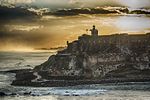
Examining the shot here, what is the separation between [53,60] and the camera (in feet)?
165

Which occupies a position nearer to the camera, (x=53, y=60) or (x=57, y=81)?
(x=57, y=81)

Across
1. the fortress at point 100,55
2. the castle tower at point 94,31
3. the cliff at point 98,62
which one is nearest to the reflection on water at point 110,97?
the cliff at point 98,62

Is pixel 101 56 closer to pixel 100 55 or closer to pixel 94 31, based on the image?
pixel 100 55

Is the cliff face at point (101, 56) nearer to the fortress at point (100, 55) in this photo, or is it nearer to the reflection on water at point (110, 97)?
the fortress at point (100, 55)

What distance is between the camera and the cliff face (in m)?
46.9

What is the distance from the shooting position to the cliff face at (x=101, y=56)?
46.9 meters

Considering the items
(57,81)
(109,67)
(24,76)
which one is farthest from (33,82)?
(109,67)

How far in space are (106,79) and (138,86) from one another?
4.01 meters

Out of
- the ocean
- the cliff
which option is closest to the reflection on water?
the ocean

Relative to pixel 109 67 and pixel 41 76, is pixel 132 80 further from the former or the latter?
pixel 41 76

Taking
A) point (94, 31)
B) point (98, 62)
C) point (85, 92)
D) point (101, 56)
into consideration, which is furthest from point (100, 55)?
point (85, 92)

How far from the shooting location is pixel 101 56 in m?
48.5

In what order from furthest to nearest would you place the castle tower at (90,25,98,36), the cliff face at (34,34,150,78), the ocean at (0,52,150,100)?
the castle tower at (90,25,98,36) → the cliff face at (34,34,150,78) → the ocean at (0,52,150,100)

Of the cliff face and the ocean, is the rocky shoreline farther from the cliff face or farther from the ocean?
the ocean
